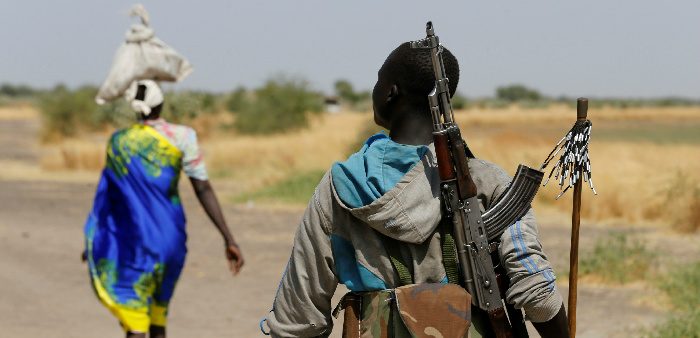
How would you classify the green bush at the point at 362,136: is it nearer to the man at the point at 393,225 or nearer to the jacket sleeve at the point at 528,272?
the man at the point at 393,225

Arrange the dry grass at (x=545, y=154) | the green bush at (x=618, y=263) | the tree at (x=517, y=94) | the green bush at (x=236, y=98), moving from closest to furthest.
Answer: the green bush at (x=618, y=263), the dry grass at (x=545, y=154), the green bush at (x=236, y=98), the tree at (x=517, y=94)

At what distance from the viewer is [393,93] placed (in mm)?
2916

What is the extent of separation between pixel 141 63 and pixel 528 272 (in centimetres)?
470

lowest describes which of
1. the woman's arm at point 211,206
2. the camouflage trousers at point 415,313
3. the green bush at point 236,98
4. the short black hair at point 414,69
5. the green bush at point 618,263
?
the green bush at point 236,98

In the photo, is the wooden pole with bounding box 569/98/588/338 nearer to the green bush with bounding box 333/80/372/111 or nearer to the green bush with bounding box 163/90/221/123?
the green bush with bounding box 163/90/221/123

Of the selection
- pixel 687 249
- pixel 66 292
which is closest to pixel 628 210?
pixel 687 249

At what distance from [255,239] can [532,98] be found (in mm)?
133362

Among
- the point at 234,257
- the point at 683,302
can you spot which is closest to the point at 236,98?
the point at 683,302

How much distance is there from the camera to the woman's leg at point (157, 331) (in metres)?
6.18

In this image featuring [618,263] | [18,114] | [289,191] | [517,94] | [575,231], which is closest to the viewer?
[575,231]

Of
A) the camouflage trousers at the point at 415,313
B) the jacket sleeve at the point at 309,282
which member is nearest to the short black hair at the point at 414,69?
the jacket sleeve at the point at 309,282

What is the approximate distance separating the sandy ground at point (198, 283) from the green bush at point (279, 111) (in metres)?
22.4

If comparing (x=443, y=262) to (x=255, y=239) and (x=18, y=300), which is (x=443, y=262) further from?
(x=255, y=239)

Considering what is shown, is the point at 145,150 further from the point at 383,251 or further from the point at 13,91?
the point at 13,91
